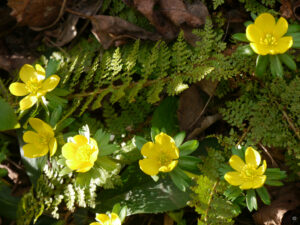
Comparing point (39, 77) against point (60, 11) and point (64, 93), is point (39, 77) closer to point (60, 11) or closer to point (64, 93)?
point (64, 93)

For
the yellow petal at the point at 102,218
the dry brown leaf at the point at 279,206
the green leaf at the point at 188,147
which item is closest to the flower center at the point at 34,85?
the yellow petal at the point at 102,218

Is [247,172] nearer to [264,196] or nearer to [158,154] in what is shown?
[264,196]

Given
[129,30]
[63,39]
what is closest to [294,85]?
[129,30]

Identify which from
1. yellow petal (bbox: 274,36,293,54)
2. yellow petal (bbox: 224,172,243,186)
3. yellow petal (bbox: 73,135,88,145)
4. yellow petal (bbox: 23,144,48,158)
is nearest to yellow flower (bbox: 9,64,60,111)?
yellow petal (bbox: 23,144,48,158)

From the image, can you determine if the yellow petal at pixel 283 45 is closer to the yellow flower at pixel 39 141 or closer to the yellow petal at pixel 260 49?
the yellow petal at pixel 260 49

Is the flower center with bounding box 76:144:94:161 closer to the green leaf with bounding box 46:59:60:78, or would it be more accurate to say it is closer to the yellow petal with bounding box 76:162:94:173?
the yellow petal with bounding box 76:162:94:173

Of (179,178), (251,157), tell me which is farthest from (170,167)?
(251,157)
